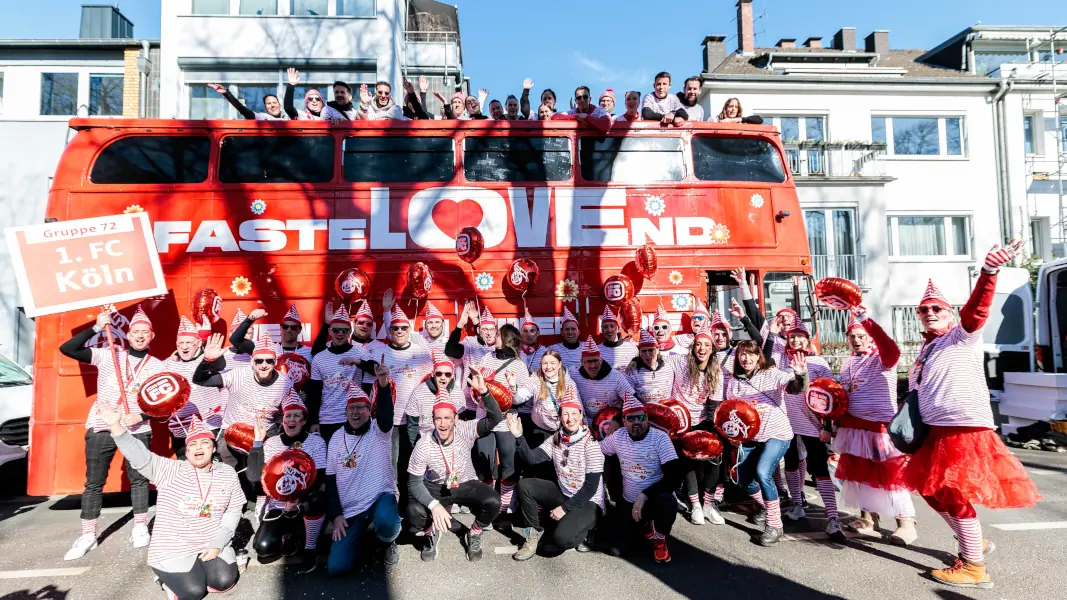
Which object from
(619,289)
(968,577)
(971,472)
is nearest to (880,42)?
(619,289)

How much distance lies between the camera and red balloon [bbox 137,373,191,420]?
4730 mm

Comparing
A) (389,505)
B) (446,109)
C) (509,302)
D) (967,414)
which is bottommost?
(389,505)

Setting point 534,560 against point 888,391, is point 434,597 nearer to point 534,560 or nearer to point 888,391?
point 534,560

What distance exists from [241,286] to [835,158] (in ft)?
54.2

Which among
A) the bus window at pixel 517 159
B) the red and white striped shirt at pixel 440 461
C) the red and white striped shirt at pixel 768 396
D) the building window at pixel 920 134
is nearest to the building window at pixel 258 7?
the bus window at pixel 517 159

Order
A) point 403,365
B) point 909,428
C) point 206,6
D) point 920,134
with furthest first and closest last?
point 920,134 < point 206,6 < point 403,365 < point 909,428

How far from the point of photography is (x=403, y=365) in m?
5.69

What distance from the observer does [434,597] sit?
3.99 meters

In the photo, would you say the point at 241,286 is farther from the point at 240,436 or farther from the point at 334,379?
the point at 240,436

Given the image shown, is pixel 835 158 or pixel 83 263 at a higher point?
pixel 835 158

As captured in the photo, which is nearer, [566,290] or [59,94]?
[566,290]

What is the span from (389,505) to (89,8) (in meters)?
18.1

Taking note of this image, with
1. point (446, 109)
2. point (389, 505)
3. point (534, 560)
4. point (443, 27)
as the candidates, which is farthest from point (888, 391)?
point (443, 27)

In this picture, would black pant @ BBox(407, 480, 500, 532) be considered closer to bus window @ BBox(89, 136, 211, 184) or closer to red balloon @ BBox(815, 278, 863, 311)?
red balloon @ BBox(815, 278, 863, 311)
